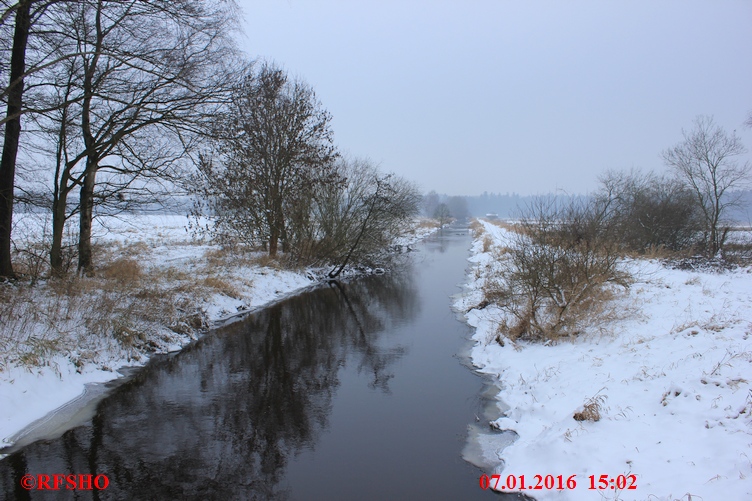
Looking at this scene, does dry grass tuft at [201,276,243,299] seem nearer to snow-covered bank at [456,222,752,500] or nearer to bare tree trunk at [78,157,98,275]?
bare tree trunk at [78,157,98,275]

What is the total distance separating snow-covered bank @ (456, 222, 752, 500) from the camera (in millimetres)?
4285

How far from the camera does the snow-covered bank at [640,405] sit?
4285mm

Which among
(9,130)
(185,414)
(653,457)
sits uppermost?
→ (9,130)

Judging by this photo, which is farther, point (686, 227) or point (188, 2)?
point (686, 227)

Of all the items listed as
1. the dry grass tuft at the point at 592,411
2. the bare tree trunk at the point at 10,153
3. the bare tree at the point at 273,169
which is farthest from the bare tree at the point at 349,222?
the dry grass tuft at the point at 592,411

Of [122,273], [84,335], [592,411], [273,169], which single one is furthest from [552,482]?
Answer: [273,169]

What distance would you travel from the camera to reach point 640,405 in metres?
5.55

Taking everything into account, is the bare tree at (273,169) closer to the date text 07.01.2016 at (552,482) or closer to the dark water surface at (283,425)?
the dark water surface at (283,425)

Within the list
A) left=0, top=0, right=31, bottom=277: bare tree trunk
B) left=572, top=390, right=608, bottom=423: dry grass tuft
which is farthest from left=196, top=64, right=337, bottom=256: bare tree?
left=572, top=390, right=608, bottom=423: dry grass tuft

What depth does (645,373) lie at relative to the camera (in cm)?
629

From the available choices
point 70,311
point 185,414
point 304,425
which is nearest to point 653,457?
point 304,425

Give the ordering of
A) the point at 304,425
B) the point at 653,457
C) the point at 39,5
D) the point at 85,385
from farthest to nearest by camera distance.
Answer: the point at 39,5
the point at 85,385
the point at 304,425
the point at 653,457

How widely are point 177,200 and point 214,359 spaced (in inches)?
261

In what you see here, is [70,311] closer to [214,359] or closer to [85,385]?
[85,385]
